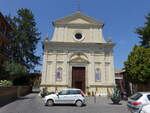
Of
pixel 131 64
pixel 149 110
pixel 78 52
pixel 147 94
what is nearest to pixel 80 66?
pixel 78 52

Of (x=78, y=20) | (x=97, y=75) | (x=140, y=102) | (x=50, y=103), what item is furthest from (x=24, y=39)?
(x=140, y=102)

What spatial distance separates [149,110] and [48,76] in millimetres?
19745

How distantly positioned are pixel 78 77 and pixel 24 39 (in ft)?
52.0

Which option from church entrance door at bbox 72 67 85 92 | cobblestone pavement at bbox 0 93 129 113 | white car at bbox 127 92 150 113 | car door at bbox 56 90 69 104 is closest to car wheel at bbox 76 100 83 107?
cobblestone pavement at bbox 0 93 129 113

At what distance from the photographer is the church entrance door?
25.4 meters

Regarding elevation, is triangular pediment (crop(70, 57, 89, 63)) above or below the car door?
above

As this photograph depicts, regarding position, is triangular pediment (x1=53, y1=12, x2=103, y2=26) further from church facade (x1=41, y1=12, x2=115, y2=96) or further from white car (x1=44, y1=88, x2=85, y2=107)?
white car (x1=44, y1=88, x2=85, y2=107)

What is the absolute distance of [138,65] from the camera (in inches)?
831

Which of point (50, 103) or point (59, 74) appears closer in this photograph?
point (50, 103)

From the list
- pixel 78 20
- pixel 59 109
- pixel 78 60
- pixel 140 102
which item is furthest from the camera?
pixel 78 20

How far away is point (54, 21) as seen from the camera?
26797mm

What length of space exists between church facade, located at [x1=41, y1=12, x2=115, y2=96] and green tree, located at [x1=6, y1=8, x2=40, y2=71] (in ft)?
34.2

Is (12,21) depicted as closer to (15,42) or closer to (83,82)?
(15,42)

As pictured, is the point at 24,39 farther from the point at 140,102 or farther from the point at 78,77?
the point at 140,102
